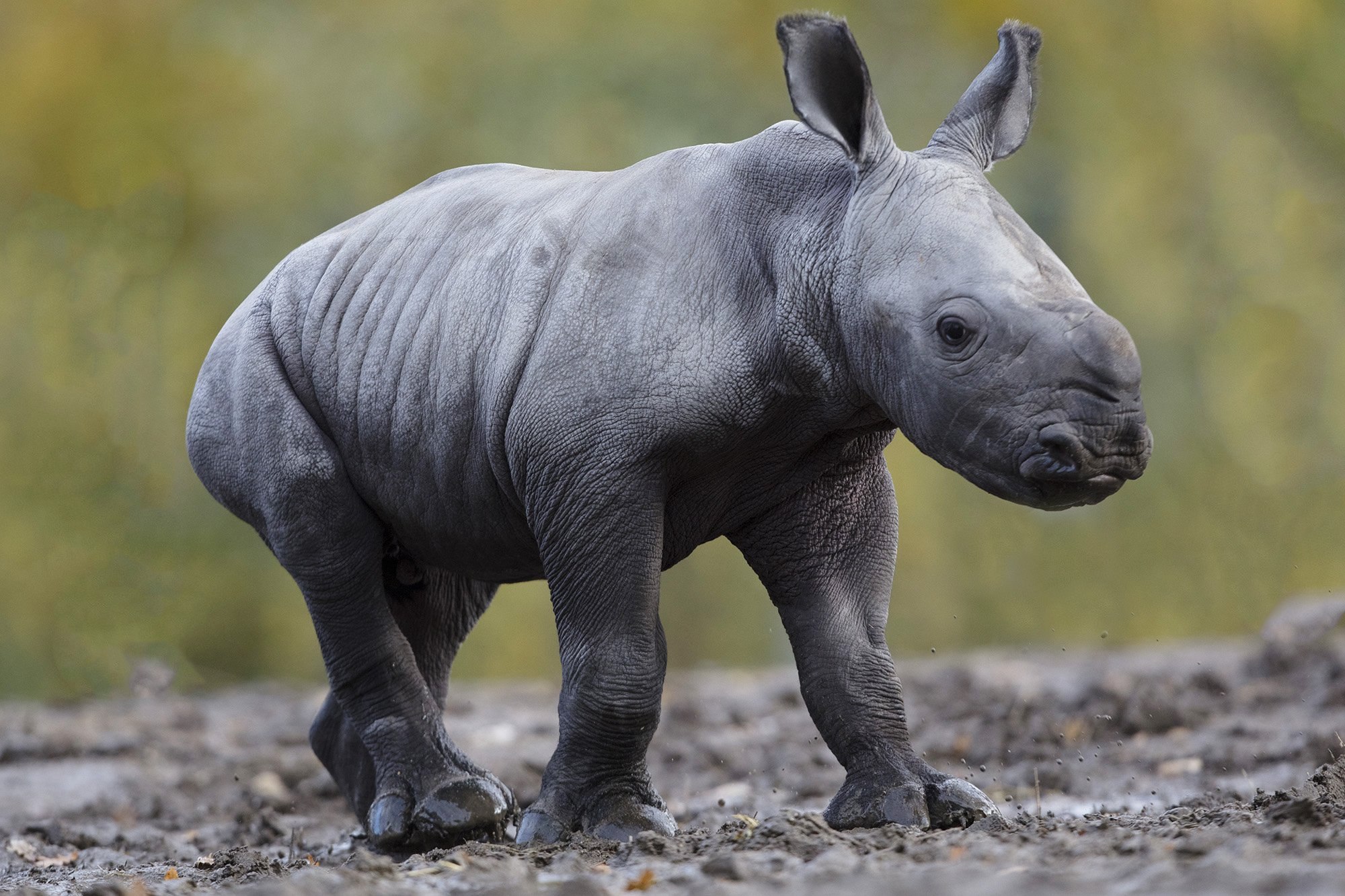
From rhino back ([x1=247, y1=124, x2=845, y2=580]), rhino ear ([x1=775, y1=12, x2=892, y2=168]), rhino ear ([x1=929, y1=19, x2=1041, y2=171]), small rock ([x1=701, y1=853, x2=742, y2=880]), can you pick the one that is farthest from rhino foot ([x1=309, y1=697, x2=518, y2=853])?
rhino ear ([x1=929, y1=19, x2=1041, y2=171])

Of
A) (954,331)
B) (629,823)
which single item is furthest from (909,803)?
(954,331)

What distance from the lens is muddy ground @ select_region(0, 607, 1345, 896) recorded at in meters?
3.37

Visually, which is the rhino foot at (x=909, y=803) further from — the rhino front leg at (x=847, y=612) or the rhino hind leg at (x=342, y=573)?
the rhino hind leg at (x=342, y=573)

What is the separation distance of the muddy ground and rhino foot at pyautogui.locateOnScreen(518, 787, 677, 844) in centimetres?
18

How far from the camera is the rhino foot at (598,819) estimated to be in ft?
14.8

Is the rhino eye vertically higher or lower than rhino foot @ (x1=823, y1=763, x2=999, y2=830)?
higher

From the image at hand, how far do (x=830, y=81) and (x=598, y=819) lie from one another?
2.11 m

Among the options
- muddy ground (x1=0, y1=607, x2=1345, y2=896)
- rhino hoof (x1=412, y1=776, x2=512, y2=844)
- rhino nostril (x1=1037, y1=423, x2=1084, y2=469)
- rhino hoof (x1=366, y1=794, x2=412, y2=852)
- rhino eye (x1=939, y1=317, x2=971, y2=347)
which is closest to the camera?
muddy ground (x1=0, y1=607, x2=1345, y2=896)

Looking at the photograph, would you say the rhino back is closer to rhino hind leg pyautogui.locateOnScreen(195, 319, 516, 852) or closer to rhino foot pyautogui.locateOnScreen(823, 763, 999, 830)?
rhino hind leg pyautogui.locateOnScreen(195, 319, 516, 852)

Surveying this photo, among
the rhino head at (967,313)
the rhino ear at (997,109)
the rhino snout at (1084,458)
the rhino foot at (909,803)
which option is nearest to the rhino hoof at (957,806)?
the rhino foot at (909,803)

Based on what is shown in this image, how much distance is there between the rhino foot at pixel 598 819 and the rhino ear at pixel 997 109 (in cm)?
199

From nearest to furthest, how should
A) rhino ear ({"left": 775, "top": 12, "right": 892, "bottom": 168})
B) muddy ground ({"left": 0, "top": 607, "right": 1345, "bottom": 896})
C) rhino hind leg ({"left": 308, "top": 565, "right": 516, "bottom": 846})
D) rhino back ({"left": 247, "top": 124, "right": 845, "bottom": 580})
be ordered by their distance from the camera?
muddy ground ({"left": 0, "top": 607, "right": 1345, "bottom": 896})
rhino ear ({"left": 775, "top": 12, "right": 892, "bottom": 168})
rhino back ({"left": 247, "top": 124, "right": 845, "bottom": 580})
rhino hind leg ({"left": 308, "top": 565, "right": 516, "bottom": 846})

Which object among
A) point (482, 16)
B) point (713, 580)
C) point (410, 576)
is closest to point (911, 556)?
point (713, 580)

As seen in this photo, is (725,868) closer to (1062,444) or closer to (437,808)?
(1062,444)
